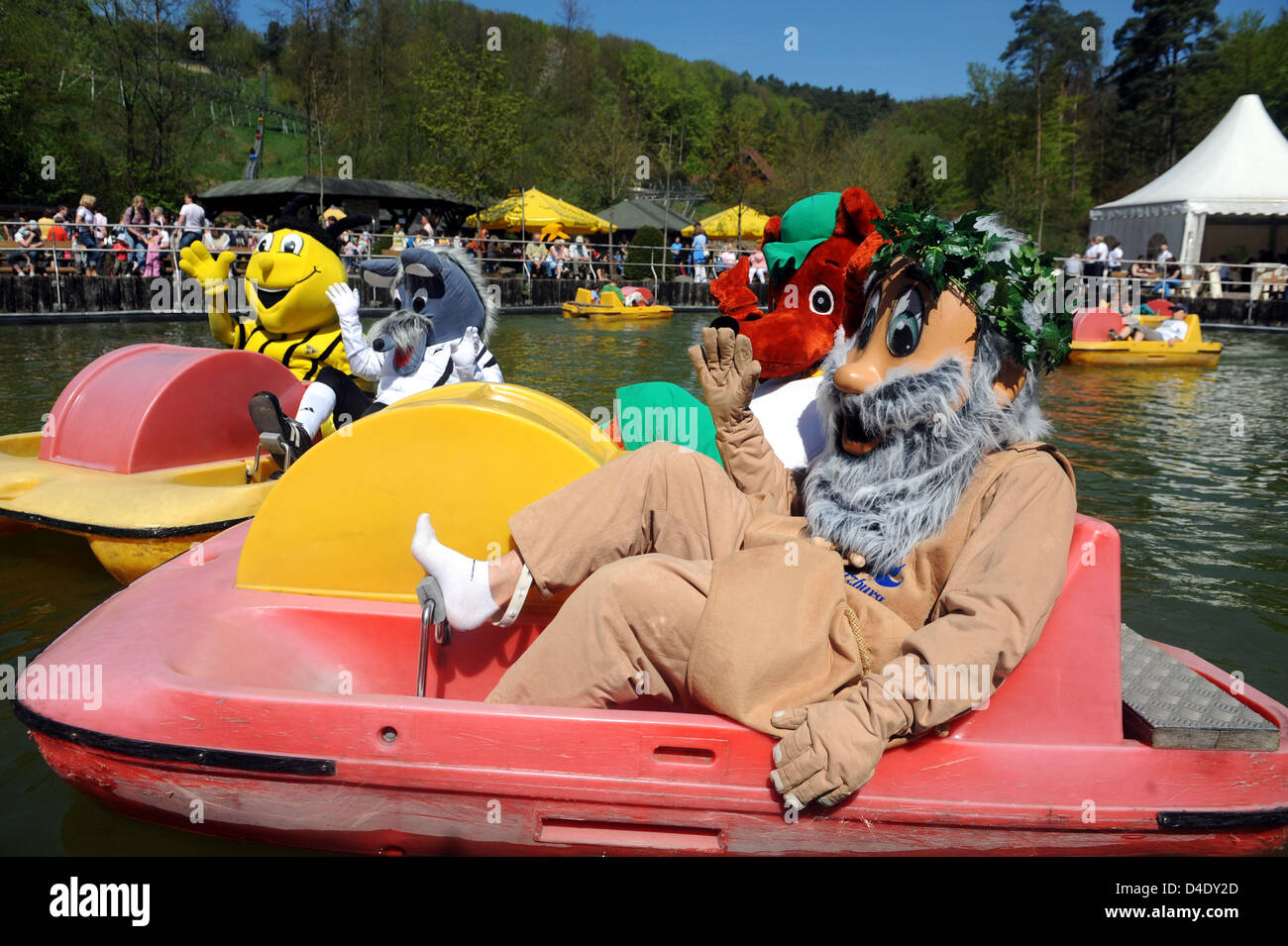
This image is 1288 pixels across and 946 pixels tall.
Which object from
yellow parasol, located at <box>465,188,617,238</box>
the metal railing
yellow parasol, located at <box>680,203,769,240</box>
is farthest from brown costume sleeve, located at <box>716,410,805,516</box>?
yellow parasol, located at <box>680,203,769,240</box>

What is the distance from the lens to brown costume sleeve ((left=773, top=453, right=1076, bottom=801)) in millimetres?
2008

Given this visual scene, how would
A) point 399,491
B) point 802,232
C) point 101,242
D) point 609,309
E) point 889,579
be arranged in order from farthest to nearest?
point 609,309 → point 101,242 → point 802,232 → point 399,491 → point 889,579

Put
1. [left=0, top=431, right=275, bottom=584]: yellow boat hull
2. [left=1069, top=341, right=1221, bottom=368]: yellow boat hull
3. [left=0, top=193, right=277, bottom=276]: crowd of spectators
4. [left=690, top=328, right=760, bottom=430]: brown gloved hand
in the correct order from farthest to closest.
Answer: [left=0, top=193, right=277, bottom=276]: crowd of spectators
[left=1069, top=341, right=1221, bottom=368]: yellow boat hull
[left=0, top=431, right=275, bottom=584]: yellow boat hull
[left=690, top=328, right=760, bottom=430]: brown gloved hand

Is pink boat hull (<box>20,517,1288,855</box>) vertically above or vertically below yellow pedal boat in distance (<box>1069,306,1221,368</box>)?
below

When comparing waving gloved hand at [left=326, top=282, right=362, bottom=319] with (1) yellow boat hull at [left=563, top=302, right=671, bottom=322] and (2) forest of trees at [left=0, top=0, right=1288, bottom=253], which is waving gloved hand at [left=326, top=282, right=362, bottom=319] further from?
(1) yellow boat hull at [left=563, top=302, right=671, bottom=322]

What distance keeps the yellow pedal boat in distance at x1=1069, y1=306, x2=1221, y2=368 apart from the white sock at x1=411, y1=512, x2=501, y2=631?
1234 centimetres

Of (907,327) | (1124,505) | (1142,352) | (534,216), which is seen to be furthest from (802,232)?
(534,216)

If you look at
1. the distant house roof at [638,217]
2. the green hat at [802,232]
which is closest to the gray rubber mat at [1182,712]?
the green hat at [802,232]

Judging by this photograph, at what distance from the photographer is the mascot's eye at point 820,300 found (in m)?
3.57

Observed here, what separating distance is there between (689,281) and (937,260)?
21269 mm

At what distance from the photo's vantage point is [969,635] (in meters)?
2.05

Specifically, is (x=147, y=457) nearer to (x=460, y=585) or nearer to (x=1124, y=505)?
(x=460, y=585)

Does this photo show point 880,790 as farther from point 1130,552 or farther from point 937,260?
point 1130,552

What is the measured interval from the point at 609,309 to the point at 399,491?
53.1 ft
